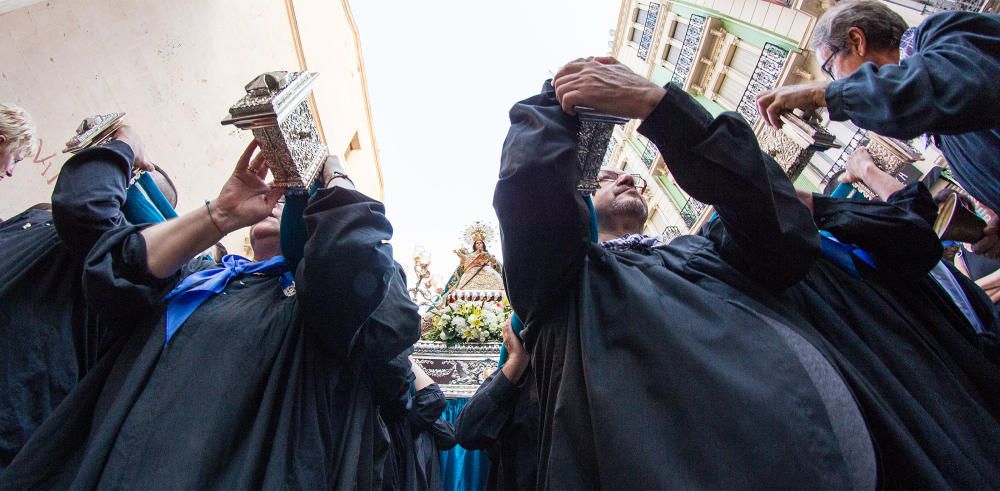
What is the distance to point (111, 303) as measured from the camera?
1.49 metres

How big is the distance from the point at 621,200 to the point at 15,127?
3.12 m

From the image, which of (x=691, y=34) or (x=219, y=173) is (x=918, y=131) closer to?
(x=219, y=173)

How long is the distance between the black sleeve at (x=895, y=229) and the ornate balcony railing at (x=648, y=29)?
1438cm

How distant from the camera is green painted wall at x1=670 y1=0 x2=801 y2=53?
8.52 meters

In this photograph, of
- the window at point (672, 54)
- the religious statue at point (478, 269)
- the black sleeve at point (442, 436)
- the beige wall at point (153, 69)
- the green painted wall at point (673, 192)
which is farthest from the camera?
the window at point (672, 54)

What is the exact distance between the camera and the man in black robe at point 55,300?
159 centimetres

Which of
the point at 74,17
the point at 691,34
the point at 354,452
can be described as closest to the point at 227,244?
the point at 74,17

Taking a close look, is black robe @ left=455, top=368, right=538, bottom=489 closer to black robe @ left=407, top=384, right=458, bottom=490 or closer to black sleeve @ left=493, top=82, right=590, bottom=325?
black robe @ left=407, top=384, right=458, bottom=490

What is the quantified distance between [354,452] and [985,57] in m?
2.47

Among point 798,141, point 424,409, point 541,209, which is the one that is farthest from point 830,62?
point 424,409

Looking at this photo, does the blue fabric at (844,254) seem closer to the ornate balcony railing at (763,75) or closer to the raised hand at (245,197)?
the raised hand at (245,197)

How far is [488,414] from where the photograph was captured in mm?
1993

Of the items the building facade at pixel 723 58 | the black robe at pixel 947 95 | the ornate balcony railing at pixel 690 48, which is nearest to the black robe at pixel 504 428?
the black robe at pixel 947 95

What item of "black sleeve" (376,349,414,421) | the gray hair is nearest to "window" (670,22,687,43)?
the gray hair
